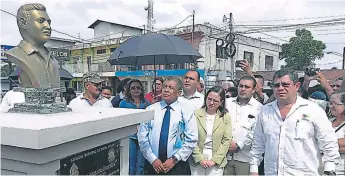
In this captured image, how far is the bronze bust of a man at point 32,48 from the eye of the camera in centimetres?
204

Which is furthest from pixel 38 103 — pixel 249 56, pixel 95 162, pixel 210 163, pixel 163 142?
pixel 249 56

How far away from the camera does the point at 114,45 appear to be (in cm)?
2158

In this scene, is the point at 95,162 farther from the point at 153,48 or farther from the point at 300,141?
the point at 153,48

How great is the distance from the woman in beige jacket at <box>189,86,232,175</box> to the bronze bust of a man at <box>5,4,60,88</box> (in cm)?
160

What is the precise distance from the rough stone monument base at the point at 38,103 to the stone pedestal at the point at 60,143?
0.19ft

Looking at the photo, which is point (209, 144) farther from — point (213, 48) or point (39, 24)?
point (213, 48)

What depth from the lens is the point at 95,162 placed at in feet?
6.62

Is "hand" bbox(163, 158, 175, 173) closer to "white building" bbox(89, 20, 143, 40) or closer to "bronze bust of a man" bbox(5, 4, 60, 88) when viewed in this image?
"bronze bust of a man" bbox(5, 4, 60, 88)

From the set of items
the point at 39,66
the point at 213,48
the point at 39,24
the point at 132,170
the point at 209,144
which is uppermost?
the point at 213,48

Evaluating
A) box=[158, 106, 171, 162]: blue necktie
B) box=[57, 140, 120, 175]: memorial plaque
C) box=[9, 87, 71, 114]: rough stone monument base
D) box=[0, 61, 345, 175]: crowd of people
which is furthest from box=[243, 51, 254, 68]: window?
box=[9, 87, 71, 114]: rough stone monument base

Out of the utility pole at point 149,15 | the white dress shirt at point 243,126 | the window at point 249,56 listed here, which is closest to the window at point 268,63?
the window at point 249,56

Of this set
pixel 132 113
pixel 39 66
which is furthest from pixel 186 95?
pixel 39 66

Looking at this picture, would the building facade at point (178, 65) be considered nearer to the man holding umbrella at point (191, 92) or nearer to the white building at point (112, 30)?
the white building at point (112, 30)

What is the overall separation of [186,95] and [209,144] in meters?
0.89
